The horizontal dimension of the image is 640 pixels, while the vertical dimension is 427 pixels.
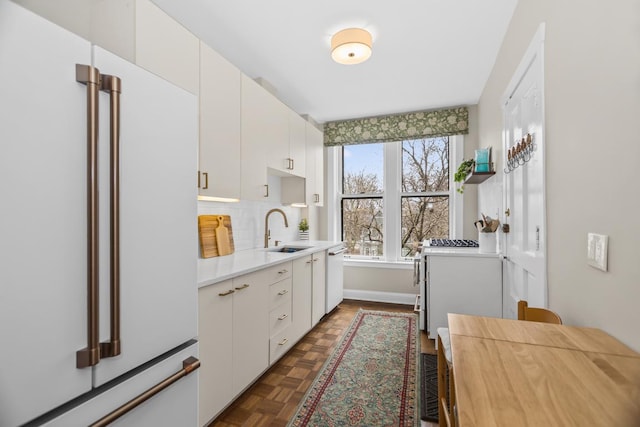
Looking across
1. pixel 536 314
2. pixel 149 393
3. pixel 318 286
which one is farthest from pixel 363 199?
pixel 149 393

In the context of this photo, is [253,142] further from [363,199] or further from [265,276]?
[363,199]

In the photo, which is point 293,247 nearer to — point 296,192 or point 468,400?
point 296,192

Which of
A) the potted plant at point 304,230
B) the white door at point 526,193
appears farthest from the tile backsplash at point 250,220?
the white door at point 526,193

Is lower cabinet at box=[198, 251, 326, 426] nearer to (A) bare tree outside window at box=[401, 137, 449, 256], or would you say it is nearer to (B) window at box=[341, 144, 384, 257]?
(B) window at box=[341, 144, 384, 257]

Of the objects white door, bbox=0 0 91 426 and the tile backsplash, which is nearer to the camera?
white door, bbox=0 0 91 426

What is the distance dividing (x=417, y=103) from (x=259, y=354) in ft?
10.7

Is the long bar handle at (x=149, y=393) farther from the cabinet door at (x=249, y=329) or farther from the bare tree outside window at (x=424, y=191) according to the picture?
the bare tree outside window at (x=424, y=191)

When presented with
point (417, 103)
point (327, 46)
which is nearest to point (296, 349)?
point (327, 46)

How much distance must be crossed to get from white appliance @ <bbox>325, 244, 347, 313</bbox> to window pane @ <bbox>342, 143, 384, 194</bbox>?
1086 mm

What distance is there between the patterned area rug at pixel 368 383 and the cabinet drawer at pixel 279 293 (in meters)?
0.61

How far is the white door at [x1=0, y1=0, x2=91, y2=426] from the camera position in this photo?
68cm

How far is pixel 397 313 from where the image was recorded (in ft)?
12.0

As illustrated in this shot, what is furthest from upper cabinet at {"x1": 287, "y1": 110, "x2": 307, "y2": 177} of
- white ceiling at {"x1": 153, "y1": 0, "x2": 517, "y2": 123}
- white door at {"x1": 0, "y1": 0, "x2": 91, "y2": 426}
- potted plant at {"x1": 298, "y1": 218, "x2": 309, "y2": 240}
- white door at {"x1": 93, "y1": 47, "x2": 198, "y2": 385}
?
white door at {"x1": 0, "y1": 0, "x2": 91, "y2": 426}

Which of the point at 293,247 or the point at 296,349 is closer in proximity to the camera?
the point at 296,349
